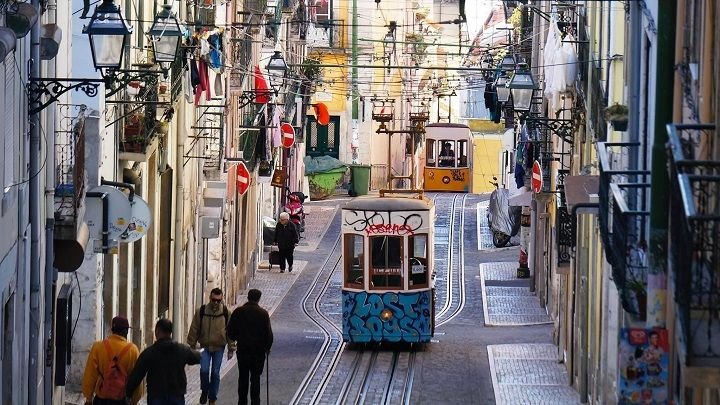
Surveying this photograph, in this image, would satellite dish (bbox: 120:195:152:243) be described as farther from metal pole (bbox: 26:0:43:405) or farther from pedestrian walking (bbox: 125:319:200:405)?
pedestrian walking (bbox: 125:319:200:405)

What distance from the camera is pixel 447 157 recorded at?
189ft

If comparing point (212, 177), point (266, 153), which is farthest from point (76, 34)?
point (266, 153)

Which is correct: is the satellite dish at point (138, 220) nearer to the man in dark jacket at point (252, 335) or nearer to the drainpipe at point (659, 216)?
the man in dark jacket at point (252, 335)

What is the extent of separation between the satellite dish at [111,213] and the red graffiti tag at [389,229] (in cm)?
1006

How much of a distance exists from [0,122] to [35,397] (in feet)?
11.1

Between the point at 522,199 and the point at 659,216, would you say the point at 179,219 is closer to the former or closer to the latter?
the point at 522,199

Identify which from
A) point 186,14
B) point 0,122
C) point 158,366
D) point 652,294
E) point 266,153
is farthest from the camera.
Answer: point 266,153

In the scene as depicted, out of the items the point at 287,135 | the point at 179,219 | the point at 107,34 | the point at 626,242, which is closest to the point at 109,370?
the point at 107,34

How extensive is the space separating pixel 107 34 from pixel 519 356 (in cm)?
1406

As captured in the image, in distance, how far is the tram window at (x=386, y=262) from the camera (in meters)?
27.1

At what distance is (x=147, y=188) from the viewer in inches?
942

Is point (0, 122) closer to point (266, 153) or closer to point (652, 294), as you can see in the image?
point (652, 294)

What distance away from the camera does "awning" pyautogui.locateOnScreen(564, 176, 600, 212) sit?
59.4 ft

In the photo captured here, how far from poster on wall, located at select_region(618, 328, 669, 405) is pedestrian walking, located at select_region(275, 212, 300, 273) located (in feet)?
93.1
